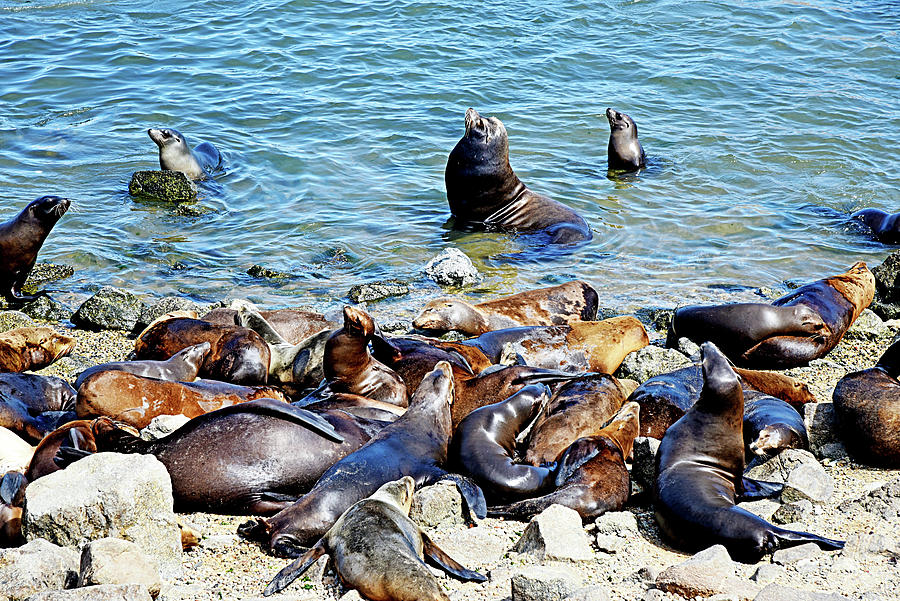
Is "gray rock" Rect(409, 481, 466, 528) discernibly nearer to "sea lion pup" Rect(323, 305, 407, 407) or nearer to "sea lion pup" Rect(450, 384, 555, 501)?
"sea lion pup" Rect(450, 384, 555, 501)

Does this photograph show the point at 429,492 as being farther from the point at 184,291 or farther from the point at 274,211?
the point at 274,211

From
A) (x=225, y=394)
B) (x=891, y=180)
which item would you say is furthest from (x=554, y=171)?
(x=225, y=394)

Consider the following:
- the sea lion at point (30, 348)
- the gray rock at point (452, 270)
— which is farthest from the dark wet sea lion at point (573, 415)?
the sea lion at point (30, 348)

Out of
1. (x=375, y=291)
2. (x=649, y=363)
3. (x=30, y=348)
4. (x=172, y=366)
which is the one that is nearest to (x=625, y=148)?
(x=375, y=291)

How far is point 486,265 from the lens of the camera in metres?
9.49

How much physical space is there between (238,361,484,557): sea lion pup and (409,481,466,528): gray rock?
7cm

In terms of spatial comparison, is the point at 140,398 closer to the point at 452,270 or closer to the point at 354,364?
the point at 354,364

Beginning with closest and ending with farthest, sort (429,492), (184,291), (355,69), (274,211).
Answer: (429,492) → (184,291) → (274,211) → (355,69)

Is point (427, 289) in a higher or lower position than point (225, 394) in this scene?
lower

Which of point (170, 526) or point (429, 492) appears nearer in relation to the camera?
point (170, 526)

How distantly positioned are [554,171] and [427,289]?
4.69m

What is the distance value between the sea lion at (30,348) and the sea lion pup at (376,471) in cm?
300

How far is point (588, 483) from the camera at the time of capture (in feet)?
14.3

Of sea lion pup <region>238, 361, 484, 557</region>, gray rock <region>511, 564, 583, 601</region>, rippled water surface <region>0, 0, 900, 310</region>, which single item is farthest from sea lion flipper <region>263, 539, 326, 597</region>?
rippled water surface <region>0, 0, 900, 310</region>
